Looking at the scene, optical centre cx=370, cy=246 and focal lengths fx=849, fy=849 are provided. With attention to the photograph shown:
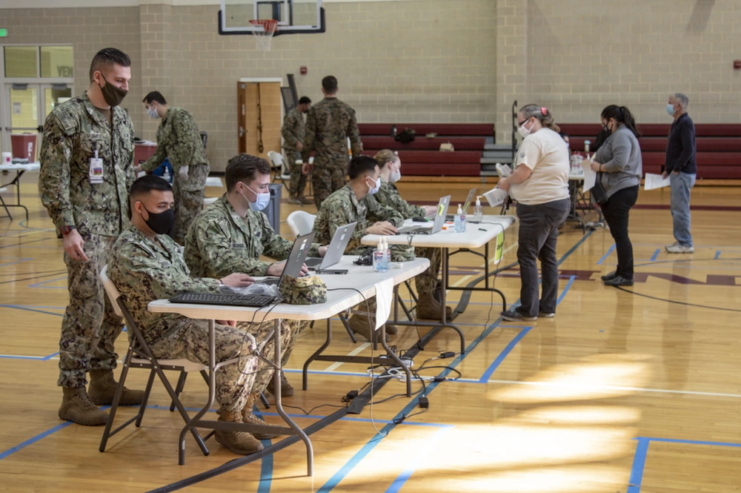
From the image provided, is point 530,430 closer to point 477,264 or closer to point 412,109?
point 477,264

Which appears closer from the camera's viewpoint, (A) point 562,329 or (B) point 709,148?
(A) point 562,329

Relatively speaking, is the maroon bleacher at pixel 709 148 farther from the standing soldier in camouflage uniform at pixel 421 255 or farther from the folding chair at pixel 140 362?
the folding chair at pixel 140 362

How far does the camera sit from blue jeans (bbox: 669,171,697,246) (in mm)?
9297

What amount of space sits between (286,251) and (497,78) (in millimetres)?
14681

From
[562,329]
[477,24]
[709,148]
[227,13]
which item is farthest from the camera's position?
[477,24]

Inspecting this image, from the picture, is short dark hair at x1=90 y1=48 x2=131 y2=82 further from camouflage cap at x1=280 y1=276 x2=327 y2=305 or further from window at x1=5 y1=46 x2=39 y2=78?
window at x1=5 y1=46 x2=39 y2=78

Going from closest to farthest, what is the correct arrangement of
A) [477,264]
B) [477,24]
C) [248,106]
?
1. [477,264]
2. [477,24]
3. [248,106]

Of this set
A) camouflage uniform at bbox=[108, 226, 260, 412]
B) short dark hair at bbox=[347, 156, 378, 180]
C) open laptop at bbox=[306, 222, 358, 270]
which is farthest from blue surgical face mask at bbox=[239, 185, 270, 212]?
short dark hair at bbox=[347, 156, 378, 180]

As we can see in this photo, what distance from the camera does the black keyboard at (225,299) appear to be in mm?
3506

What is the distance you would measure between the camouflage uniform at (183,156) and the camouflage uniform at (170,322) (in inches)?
182

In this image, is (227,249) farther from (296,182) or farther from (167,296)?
(296,182)

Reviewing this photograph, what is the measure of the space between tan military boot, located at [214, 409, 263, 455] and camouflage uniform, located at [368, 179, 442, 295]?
285 centimetres

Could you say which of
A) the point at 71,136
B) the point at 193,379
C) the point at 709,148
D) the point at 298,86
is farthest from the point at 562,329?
the point at 298,86

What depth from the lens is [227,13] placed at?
16188 millimetres
